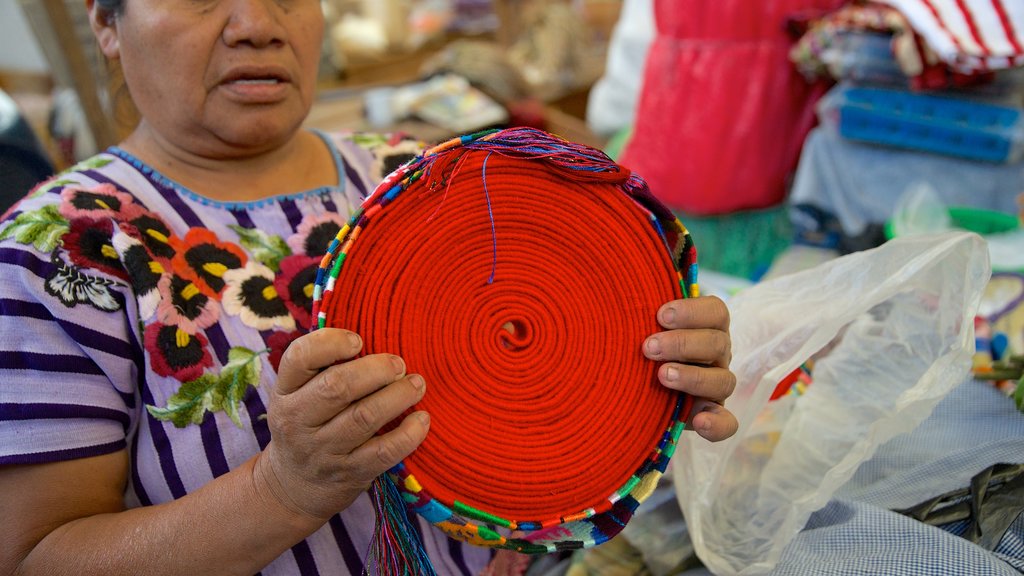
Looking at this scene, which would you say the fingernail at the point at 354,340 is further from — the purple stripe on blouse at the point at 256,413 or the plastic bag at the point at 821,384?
the plastic bag at the point at 821,384

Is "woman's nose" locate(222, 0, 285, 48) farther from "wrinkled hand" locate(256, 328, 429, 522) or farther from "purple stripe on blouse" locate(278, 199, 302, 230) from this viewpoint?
"wrinkled hand" locate(256, 328, 429, 522)

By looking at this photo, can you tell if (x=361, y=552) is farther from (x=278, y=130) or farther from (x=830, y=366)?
(x=830, y=366)

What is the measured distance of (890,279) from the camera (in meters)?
0.85

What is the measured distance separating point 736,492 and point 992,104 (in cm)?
114

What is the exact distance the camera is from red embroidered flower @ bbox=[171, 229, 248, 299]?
76 centimetres

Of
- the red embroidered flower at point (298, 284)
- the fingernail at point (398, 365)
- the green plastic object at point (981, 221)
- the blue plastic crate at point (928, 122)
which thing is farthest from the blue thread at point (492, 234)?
the blue plastic crate at point (928, 122)

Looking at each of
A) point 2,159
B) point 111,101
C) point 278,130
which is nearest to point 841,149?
point 278,130

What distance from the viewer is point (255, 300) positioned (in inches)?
30.5

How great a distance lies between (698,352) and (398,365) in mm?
286

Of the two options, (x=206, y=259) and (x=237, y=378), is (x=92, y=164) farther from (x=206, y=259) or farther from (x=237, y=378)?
(x=237, y=378)

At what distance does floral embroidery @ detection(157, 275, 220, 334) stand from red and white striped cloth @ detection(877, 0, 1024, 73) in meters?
1.42

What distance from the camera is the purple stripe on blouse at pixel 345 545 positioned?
0.76 m

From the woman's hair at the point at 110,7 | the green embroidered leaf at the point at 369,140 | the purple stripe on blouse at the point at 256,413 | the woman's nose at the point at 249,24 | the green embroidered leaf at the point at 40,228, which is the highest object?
the woman's hair at the point at 110,7

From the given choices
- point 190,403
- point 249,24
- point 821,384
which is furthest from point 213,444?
point 821,384
